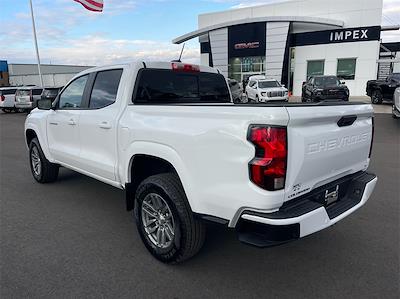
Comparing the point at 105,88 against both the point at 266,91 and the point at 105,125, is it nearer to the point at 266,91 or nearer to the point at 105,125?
the point at 105,125

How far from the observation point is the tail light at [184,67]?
4062 mm

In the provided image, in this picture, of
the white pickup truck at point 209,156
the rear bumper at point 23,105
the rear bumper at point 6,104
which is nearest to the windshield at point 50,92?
the rear bumper at point 23,105

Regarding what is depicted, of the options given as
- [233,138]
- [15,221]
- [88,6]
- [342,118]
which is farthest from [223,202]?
[88,6]

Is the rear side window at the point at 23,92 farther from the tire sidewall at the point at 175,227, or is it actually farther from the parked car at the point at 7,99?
the tire sidewall at the point at 175,227

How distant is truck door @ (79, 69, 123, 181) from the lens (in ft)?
12.2

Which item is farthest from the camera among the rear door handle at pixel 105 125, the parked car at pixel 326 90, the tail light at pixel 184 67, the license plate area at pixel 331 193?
the parked car at pixel 326 90

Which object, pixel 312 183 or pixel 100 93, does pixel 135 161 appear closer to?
pixel 100 93

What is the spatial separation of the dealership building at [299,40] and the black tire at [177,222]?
2773 centimetres

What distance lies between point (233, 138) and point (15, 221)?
3.33m

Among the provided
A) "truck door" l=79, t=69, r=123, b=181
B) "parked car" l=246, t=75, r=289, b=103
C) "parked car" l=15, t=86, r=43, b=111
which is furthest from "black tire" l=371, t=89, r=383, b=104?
"parked car" l=15, t=86, r=43, b=111

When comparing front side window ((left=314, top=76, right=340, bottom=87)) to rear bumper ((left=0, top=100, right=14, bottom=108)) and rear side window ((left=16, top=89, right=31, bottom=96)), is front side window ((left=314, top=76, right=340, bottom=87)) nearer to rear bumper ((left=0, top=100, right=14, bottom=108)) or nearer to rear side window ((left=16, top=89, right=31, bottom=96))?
rear side window ((left=16, top=89, right=31, bottom=96))

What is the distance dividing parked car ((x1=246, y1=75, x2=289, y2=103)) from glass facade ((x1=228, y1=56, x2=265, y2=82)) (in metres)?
8.67

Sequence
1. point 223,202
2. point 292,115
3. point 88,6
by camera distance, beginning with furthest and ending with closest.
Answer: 1. point 88,6
2. point 223,202
3. point 292,115

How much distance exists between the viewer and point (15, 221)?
14.1 ft
